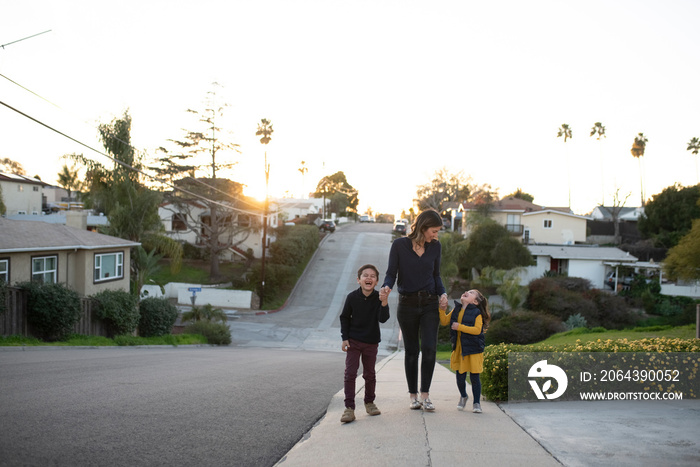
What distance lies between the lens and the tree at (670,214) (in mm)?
55594

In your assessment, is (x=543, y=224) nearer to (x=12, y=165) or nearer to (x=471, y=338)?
(x=471, y=338)

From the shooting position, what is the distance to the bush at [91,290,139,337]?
68.8 feet

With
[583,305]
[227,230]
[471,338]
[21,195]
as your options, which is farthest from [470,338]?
[21,195]

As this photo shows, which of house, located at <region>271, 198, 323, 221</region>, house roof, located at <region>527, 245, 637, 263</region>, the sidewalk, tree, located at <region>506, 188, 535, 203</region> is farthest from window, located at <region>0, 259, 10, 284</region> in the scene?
tree, located at <region>506, 188, 535, 203</region>

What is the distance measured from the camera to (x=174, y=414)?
5703 mm

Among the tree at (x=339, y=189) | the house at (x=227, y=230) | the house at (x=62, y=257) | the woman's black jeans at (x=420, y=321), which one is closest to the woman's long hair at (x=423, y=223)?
the woman's black jeans at (x=420, y=321)

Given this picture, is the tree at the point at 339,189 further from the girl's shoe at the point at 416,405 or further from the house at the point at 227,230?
the girl's shoe at the point at 416,405

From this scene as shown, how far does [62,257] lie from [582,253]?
39738mm

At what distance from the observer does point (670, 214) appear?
193 ft

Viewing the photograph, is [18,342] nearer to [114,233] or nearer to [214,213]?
[114,233]

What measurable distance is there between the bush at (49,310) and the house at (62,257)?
1.23 m

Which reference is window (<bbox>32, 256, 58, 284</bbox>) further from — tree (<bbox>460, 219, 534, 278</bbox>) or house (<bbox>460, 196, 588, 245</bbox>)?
house (<bbox>460, 196, 588, 245</bbox>)

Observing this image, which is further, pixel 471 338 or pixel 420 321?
pixel 471 338

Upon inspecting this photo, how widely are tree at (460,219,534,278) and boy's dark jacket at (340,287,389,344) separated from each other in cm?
4104
